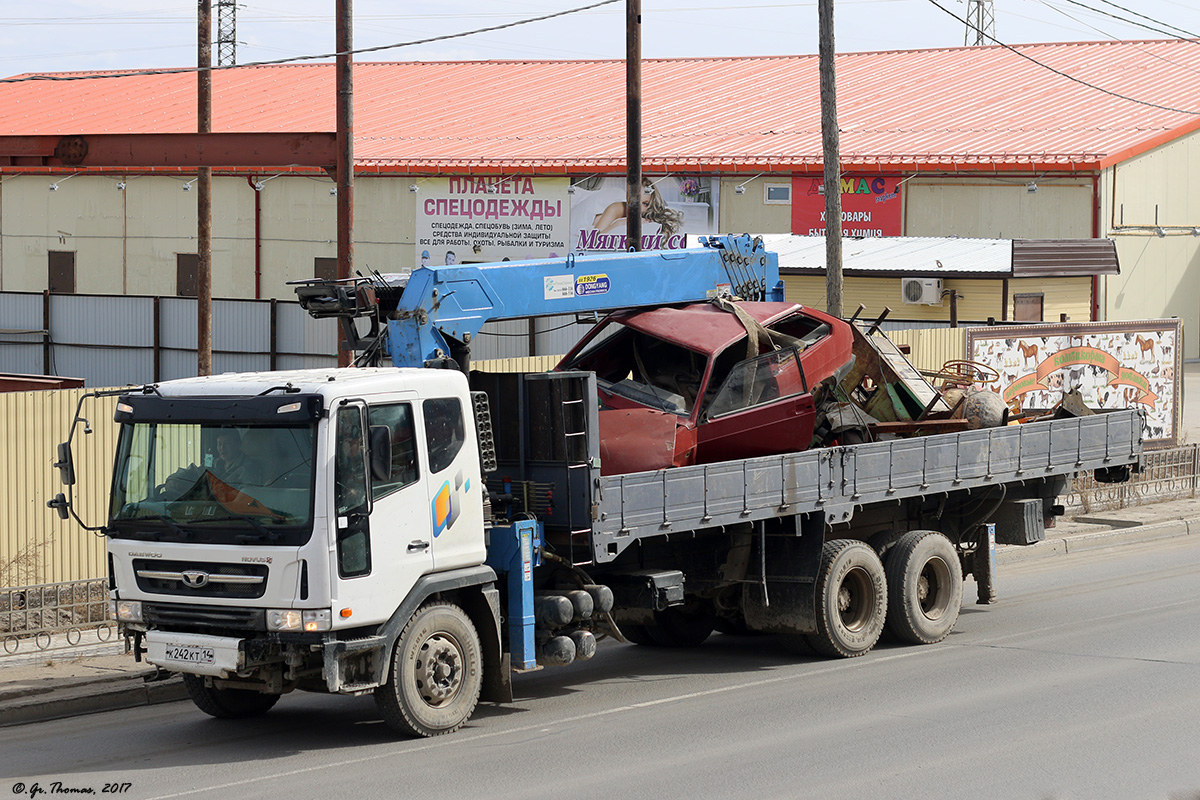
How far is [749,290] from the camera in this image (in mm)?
13500

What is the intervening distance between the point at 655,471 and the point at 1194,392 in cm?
2822

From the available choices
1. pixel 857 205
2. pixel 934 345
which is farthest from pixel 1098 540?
pixel 857 205

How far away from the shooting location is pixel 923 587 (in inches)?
515

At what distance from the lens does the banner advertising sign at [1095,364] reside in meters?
23.2

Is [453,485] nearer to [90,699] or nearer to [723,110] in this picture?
[90,699]

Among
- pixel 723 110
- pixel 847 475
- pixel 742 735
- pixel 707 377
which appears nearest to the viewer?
pixel 742 735

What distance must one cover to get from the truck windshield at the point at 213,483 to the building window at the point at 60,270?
3775cm

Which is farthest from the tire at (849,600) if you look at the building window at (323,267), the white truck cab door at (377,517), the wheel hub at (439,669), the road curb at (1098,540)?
the building window at (323,267)

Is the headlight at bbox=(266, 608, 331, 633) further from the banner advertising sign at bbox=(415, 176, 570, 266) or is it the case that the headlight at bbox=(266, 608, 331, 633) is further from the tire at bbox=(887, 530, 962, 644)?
the banner advertising sign at bbox=(415, 176, 570, 266)

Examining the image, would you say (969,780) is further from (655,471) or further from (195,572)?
(195,572)

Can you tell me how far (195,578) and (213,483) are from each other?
59 centimetres

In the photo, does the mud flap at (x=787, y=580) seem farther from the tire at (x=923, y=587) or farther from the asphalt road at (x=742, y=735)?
the tire at (x=923, y=587)

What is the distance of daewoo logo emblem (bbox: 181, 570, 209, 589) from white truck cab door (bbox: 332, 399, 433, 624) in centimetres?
88

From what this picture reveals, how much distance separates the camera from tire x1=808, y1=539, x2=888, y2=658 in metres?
12.0
